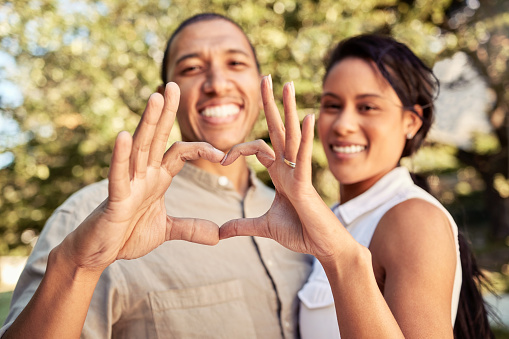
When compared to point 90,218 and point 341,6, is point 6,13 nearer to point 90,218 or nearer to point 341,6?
point 341,6

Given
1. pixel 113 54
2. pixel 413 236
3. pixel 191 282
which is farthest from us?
pixel 113 54

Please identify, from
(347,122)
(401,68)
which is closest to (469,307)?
(347,122)

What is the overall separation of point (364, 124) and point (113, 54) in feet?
16.1

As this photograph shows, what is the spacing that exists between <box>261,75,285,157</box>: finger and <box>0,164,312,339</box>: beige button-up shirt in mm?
831

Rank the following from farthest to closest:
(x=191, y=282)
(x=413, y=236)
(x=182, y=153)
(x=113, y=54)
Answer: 1. (x=113, y=54)
2. (x=191, y=282)
3. (x=413, y=236)
4. (x=182, y=153)

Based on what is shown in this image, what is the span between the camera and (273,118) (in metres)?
1.33

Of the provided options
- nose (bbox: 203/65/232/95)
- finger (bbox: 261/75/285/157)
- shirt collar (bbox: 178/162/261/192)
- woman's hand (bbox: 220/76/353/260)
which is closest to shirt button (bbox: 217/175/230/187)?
shirt collar (bbox: 178/162/261/192)

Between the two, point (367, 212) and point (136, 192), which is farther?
point (367, 212)

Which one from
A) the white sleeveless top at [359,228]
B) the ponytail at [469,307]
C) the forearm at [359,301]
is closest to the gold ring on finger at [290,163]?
the forearm at [359,301]

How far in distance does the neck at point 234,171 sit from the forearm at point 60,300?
1.10m

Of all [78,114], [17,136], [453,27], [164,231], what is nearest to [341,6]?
[453,27]

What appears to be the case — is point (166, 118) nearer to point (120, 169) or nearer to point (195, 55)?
point (120, 169)

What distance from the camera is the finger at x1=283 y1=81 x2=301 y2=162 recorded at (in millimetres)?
1248

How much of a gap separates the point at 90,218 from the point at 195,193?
1049 millimetres
